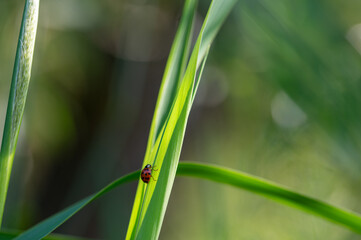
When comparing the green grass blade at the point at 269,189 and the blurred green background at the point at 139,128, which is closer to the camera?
the green grass blade at the point at 269,189

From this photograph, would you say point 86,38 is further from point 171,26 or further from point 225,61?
point 225,61


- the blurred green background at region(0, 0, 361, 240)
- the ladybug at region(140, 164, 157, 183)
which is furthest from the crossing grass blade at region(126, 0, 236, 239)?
the blurred green background at region(0, 0, 361, 240)

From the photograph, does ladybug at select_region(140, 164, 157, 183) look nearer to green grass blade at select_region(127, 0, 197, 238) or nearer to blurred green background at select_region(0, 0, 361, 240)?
green grass blade at select_region(127, 0, 197, 238)

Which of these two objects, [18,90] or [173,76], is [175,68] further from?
[18,90]

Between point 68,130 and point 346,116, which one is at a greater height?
point 346,116

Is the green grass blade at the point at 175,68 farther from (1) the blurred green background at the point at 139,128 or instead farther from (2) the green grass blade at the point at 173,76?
(1) the blurred green background at the point at 139,128

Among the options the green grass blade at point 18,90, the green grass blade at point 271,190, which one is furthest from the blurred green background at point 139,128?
the green grass blade at point 18,90

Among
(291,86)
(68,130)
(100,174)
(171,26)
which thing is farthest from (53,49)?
(291,86)

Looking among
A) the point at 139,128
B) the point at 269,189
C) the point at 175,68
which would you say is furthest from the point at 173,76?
the point at 139,128
